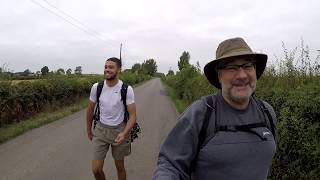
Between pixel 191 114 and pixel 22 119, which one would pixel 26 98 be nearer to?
pixel 22 119

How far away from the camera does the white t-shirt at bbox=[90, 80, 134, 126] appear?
612 centimetres

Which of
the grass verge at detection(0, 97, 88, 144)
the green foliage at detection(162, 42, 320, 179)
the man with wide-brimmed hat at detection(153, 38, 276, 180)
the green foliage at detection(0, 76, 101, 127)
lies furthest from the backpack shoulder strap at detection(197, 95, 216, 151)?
the green foliage at detection(0, 76, 101, 127)

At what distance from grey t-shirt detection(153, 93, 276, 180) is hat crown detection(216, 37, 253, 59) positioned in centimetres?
38

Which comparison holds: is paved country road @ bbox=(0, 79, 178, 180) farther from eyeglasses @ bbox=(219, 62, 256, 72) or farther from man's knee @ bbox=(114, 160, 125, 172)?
eyeglasses @ bbox=(219, 62, 256, 72)

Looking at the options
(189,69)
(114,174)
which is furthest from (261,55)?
(189,69)

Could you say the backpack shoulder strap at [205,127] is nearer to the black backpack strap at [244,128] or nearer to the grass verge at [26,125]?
the black backpack strap at [244,128]

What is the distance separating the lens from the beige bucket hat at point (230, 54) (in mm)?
2998

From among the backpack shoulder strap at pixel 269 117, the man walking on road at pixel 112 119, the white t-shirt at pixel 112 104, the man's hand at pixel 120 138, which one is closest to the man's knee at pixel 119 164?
the man walking on road at pixel 112 119

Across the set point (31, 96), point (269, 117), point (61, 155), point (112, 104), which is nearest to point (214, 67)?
point (269, 117)

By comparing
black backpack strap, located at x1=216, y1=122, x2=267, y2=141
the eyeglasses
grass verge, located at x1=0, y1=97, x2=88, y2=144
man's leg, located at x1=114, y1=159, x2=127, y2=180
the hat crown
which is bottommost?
grass verge, located at x1=0, y1=97, x2=88, y2=144

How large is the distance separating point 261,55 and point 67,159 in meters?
7.64

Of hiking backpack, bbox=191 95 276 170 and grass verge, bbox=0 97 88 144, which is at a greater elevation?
hiking backpack, bbox=191 95 276 170

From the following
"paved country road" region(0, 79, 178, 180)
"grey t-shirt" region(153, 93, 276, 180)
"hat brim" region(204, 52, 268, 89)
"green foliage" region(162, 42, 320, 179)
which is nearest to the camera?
"grey t-shirt" region(153, 93, 276, 180)

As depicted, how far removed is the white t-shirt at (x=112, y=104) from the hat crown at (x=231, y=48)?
3162 mm
